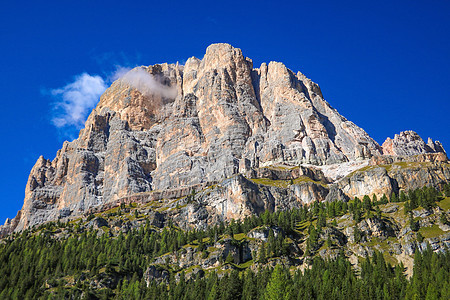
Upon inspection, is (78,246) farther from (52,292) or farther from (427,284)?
(427,284)

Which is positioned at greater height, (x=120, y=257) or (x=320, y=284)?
(x=120, y=257)

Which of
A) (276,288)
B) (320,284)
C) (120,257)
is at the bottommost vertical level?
(276,288)

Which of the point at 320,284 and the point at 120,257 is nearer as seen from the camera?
the point at 320,284

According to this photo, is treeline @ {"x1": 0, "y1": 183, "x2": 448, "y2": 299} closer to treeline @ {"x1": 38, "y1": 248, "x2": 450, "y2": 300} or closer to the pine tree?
treeline @ {"x1": 38, "y1": 248, "x2": 450, "y2": 300}

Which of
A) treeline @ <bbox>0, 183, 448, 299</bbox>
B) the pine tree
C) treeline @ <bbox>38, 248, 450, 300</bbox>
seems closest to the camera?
treeline @ <bbox>38, 248, 450, 300</bbox>

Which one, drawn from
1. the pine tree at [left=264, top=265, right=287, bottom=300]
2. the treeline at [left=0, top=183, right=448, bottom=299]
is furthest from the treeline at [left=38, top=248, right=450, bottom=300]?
the treeline at [left=0, top=183, right=448, bottom=299]

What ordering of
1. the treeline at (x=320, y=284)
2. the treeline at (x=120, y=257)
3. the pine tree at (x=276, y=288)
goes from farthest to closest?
the treeline at (x=120, y=257)
the pine tree at (x=276, y=288)
the treeline at (x=320, y=284)

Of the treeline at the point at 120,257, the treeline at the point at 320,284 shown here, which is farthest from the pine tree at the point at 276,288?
the treeline at the point at 120,257

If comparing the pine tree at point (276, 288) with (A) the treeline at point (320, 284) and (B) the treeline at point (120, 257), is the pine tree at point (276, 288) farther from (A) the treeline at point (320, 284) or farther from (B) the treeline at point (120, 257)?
(B) the treeline at point (120, 257)

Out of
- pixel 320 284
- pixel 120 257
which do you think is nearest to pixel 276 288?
pixel 320 284

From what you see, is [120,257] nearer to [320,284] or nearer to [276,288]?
[276,288]

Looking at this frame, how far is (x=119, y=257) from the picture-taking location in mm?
184375

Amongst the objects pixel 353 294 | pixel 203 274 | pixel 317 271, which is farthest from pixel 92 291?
pixel 353 294

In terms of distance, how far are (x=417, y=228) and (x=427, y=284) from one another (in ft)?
152
